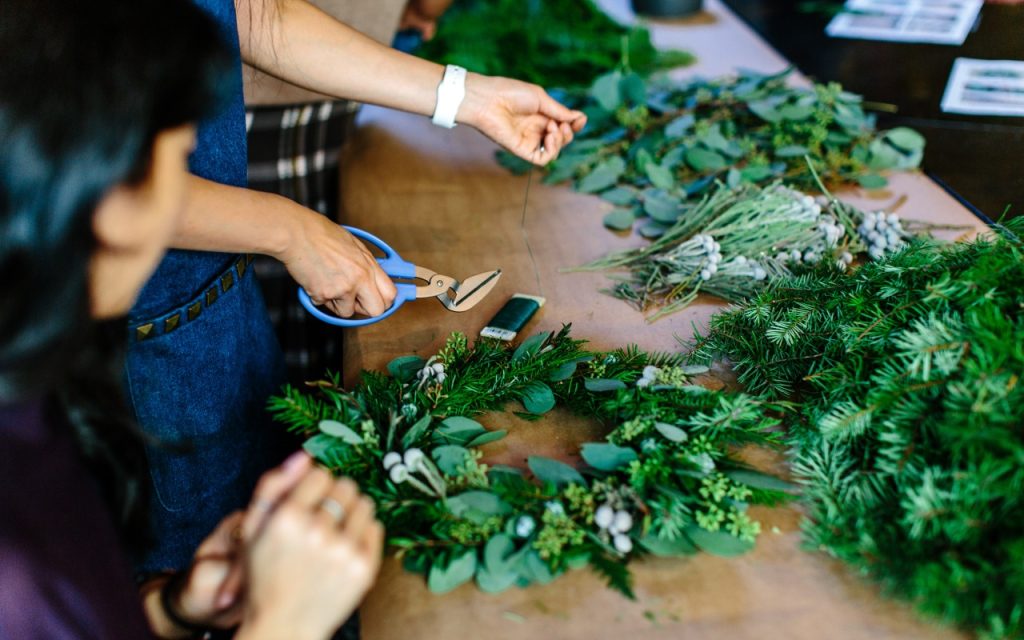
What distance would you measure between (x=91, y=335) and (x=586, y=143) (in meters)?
1.12

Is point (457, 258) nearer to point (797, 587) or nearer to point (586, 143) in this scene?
point (586, 143)

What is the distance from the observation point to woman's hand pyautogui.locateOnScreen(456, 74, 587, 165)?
1313 millimetres

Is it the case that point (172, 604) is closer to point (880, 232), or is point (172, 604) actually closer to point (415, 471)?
point (415, 471)

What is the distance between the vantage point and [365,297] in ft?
3.54

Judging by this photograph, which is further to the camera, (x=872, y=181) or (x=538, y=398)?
(x=872, y=181)

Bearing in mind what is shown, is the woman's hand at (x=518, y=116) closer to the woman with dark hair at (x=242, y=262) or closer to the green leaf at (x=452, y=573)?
the woman with dark hair at (x=242, y=262)

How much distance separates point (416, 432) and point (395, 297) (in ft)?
0.95

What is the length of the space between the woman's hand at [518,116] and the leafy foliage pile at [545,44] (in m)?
0.57

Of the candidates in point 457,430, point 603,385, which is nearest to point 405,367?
point 457,430

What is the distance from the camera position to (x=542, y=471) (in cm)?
84

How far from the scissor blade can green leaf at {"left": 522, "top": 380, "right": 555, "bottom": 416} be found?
0.23 m

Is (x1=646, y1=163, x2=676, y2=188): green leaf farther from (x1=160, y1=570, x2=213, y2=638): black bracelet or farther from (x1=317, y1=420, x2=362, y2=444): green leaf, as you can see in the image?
(x1=160, y1=570, x2=213, y2=638): black bracelet

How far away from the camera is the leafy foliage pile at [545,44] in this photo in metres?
1.93

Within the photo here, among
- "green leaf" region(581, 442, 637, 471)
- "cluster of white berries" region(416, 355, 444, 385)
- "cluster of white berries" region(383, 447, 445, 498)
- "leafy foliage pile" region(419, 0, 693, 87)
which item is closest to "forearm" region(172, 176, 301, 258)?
"cluster of white berries" region(416, 355, 444, 385)
